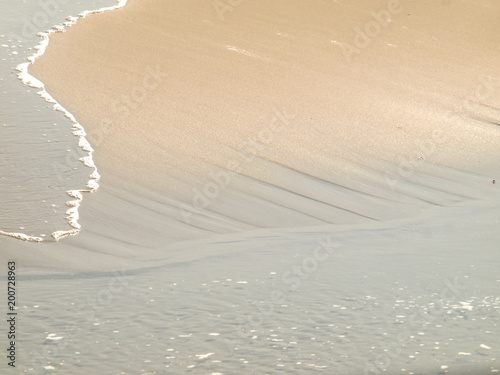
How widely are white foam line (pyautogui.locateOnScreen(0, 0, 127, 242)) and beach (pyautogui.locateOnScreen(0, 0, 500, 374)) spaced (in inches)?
0.8

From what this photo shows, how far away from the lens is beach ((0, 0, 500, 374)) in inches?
132

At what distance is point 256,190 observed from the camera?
521cm

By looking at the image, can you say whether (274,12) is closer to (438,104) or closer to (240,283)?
(438,104)

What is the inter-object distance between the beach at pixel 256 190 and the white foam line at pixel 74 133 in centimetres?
2

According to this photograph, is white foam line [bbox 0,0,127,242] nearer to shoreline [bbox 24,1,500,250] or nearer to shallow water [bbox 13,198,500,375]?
shoreline [bbox 24,1,500,250]

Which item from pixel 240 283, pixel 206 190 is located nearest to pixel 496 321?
pixel 240 283

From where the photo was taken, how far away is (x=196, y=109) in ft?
21.2

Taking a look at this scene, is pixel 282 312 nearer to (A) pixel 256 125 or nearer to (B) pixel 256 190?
(B) pixel 256 190

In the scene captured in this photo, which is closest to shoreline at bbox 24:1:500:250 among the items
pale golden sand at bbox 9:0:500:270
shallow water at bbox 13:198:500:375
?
pale golden sand at bbox 9:0:500:270

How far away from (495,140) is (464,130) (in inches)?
12.0

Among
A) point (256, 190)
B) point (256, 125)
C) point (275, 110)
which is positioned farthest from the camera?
point (275, 110)

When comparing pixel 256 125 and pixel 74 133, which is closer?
pixel 74 133

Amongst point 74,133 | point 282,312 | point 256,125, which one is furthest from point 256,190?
point 282,312

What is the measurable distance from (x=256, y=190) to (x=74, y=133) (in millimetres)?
1555
